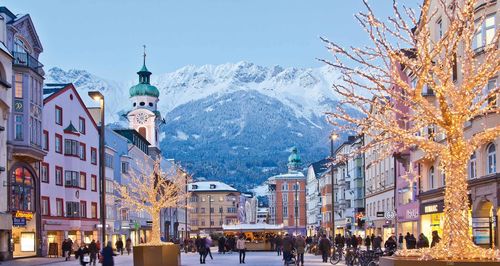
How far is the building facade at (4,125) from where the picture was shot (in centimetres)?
5506

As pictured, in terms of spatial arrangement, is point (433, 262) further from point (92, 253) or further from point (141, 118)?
point (141, 118)

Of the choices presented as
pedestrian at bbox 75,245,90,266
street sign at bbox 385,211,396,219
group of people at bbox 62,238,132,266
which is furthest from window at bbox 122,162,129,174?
pedestrian at bbox 75,245,90,266

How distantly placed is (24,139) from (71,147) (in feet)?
50.8

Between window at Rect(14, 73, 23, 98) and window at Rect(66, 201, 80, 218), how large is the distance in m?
16.8

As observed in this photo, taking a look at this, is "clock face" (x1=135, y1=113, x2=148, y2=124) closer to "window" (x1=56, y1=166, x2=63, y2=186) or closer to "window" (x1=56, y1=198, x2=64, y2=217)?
"window" (x1=56, y1=166, x2=63, y2=186)

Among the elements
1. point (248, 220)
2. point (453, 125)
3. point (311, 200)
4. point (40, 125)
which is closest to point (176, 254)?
point (453, 125)

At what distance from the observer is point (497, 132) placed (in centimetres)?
1562

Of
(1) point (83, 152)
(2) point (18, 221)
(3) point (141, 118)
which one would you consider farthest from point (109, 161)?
(3) point (141, 118)

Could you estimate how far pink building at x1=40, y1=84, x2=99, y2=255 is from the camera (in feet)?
224

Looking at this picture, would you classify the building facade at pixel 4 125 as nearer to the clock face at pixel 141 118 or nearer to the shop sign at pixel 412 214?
the shop sign at pixel 412 214

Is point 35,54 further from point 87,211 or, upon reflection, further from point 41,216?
point 87,211

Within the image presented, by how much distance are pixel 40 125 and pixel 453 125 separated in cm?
5199

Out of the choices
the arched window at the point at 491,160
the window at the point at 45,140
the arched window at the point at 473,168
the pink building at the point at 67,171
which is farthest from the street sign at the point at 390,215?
the window at the point at 45,140

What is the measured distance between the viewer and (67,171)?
242 feet
